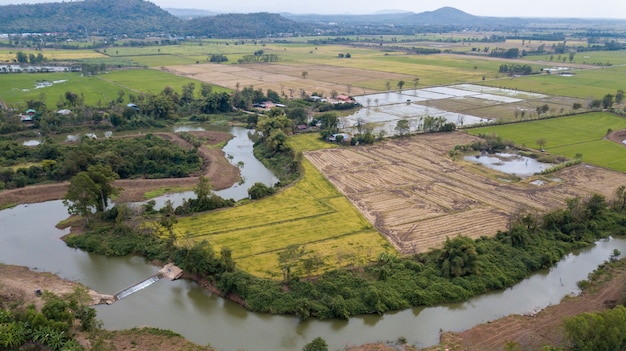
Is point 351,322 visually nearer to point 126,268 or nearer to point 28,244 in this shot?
point 126,268

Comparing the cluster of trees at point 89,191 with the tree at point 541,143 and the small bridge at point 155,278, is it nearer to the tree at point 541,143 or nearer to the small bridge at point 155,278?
the small bridge at point 155,278

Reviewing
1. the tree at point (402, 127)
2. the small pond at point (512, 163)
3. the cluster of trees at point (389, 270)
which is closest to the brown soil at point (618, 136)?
the small pond at point (512, 163)

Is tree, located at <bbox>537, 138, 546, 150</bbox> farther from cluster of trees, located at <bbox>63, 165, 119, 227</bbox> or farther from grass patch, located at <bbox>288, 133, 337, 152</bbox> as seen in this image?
cluster of trees, located at <bbox>63, 165, 119, 227</bbox>

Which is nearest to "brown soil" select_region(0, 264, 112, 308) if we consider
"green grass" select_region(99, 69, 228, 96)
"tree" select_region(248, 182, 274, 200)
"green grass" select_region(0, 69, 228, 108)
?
"tree" select_region(248, 182, 274, 200)

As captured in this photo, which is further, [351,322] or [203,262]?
[203,262]

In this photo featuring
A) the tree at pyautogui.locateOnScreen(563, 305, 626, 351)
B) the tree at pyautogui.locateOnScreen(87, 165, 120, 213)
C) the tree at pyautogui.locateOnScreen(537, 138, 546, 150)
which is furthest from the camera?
the tree at pyautogui.locateOnScreen(537, 138, 546, 150)

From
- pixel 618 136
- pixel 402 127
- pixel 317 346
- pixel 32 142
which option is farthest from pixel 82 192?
pixel 618 136

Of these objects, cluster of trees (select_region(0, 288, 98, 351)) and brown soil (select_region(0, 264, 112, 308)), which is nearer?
cluster of trees (select_region(0, 288, 98, 351))

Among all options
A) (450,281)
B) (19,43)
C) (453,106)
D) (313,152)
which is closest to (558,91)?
(453,106)
